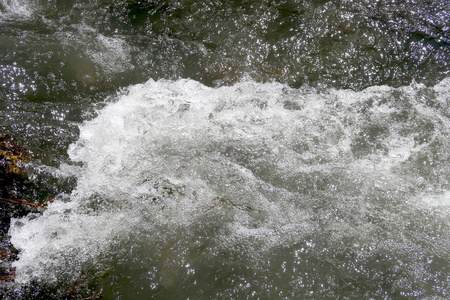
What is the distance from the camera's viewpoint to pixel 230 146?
11.4 feet

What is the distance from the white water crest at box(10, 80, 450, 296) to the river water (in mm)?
14

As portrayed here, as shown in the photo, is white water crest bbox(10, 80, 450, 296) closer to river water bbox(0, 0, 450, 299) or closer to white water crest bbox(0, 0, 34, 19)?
river water bbox(0, 0, 450, 299)

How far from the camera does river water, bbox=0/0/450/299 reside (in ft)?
9.11

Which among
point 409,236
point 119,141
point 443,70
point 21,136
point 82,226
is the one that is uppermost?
point 21,136

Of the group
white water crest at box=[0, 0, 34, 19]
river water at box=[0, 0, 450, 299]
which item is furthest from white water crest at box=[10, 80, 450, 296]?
white water crest at box=[0, 0, 34, 19]

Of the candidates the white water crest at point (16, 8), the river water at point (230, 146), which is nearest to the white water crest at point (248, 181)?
the river water at point (230, 146)

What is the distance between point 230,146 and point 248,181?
0.43 meters

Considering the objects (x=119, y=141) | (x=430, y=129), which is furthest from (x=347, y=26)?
(x=119, y=141)

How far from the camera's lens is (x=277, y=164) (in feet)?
10.9

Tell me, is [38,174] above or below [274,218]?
above

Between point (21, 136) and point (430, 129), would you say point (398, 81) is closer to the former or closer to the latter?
point (430, 129)

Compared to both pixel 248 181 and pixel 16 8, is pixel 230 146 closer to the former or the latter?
pixel 248 181

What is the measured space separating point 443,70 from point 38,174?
4.69 meters

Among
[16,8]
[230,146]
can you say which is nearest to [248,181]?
[230,146]
